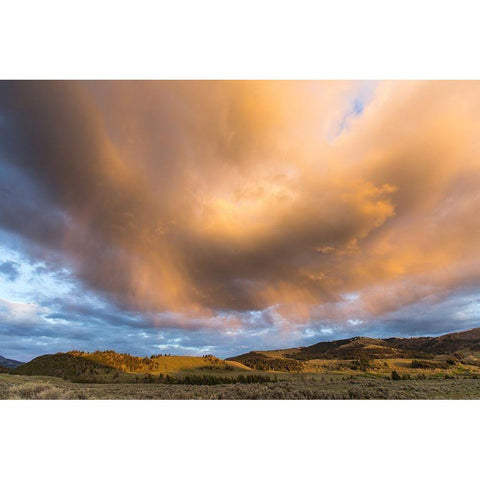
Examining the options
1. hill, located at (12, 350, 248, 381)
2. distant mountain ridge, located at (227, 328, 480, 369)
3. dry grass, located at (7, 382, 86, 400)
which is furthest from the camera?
distant mountain ridge, located at (227, 328, 480, 369)

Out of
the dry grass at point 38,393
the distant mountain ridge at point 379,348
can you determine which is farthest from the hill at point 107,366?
the distant mountain ridge at point 379,348

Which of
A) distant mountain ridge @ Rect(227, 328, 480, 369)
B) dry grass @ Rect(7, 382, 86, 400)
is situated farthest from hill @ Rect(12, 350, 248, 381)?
distant mountain ridge @ Rect(227, 328, 480, 369)

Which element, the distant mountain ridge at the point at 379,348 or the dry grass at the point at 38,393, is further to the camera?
the distant mountain ridge at the point at 379,348

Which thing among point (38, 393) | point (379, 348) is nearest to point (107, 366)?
point (38, 393)

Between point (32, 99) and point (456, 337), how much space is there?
48.3 metres

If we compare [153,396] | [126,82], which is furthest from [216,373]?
[126,82]

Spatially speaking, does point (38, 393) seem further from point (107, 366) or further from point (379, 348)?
point (379, 348)

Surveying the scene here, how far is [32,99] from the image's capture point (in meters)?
14.3

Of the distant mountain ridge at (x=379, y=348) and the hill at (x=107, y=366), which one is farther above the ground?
the distant mountain ridge at (x=379, y=348)

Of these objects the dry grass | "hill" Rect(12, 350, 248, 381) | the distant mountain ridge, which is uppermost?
the distant mountain ridge

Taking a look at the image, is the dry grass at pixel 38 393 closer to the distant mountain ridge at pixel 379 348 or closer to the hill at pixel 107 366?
the hill at pixel 107 366

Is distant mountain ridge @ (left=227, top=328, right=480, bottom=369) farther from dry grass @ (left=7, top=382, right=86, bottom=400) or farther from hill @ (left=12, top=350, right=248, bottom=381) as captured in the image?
dry grass @ (left=7, top=382, right=86, bottom=400)

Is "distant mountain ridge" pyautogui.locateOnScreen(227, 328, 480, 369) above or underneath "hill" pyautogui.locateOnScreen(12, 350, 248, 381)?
above
